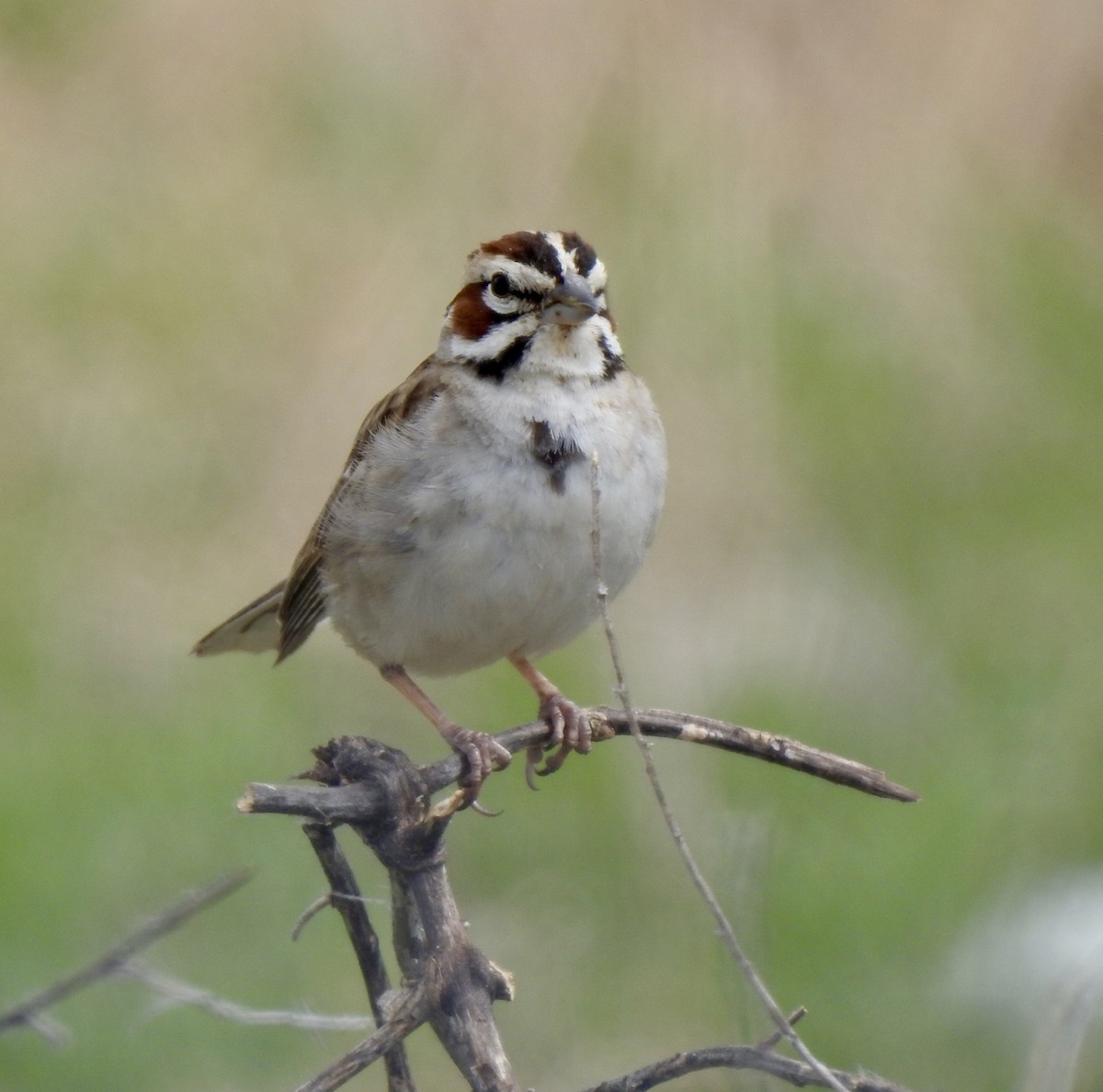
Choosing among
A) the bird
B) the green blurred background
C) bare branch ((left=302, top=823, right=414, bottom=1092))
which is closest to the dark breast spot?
the bird

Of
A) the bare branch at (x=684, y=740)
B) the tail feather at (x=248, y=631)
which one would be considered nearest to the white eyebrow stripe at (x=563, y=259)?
the bare branch at (x=684, y=740)

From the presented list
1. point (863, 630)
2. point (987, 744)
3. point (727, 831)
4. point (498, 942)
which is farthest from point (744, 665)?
point (727, 831)

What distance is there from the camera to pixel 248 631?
12.1 feet

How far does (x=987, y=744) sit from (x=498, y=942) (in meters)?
1.19

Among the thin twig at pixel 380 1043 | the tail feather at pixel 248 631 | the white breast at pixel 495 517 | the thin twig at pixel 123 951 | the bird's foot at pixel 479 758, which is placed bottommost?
the thin twig at pixel 380 1043

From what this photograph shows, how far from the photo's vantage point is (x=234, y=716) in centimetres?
442

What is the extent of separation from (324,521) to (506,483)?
0.53 meters

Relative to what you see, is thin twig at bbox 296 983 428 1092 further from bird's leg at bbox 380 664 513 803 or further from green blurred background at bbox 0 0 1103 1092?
green blurred background at bbox 0 0 1103 1092

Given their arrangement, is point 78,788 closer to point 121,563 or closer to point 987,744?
point 121,563

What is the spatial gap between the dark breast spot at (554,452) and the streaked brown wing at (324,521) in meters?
0.25

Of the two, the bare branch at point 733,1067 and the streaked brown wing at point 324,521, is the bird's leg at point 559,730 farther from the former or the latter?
the bare branch at point 733,1067

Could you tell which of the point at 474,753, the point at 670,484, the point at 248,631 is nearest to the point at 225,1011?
the point at 474,753

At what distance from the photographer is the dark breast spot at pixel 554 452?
112 inches

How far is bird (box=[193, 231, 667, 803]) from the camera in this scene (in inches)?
113
